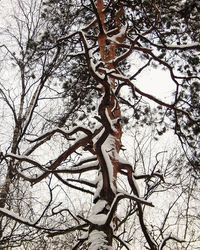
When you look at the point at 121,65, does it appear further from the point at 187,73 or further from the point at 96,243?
the point at 96,243

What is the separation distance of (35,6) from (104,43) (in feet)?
16.9

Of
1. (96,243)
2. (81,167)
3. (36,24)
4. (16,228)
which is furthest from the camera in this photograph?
(36,24)

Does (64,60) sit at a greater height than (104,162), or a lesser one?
greater

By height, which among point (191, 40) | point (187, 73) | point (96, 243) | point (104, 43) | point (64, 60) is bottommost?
point (96, 243)

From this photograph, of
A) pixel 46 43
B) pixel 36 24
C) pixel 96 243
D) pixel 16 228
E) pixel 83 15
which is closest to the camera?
pixel 96 243

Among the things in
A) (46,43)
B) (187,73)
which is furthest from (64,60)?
(187,73)

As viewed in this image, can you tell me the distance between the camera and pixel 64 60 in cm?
913

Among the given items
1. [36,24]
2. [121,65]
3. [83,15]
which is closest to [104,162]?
[121,65]

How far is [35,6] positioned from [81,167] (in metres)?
6.56

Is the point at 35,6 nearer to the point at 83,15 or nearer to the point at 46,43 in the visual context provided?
the point at 46,43

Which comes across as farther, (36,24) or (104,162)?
(36,24)

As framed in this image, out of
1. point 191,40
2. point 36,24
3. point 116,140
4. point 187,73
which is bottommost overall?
point 116,140

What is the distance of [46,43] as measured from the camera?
29.9ft

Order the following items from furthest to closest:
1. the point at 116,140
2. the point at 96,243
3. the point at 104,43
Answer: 1. the point at 104,43
2. the point at 116,140
3. the point at 96,243
